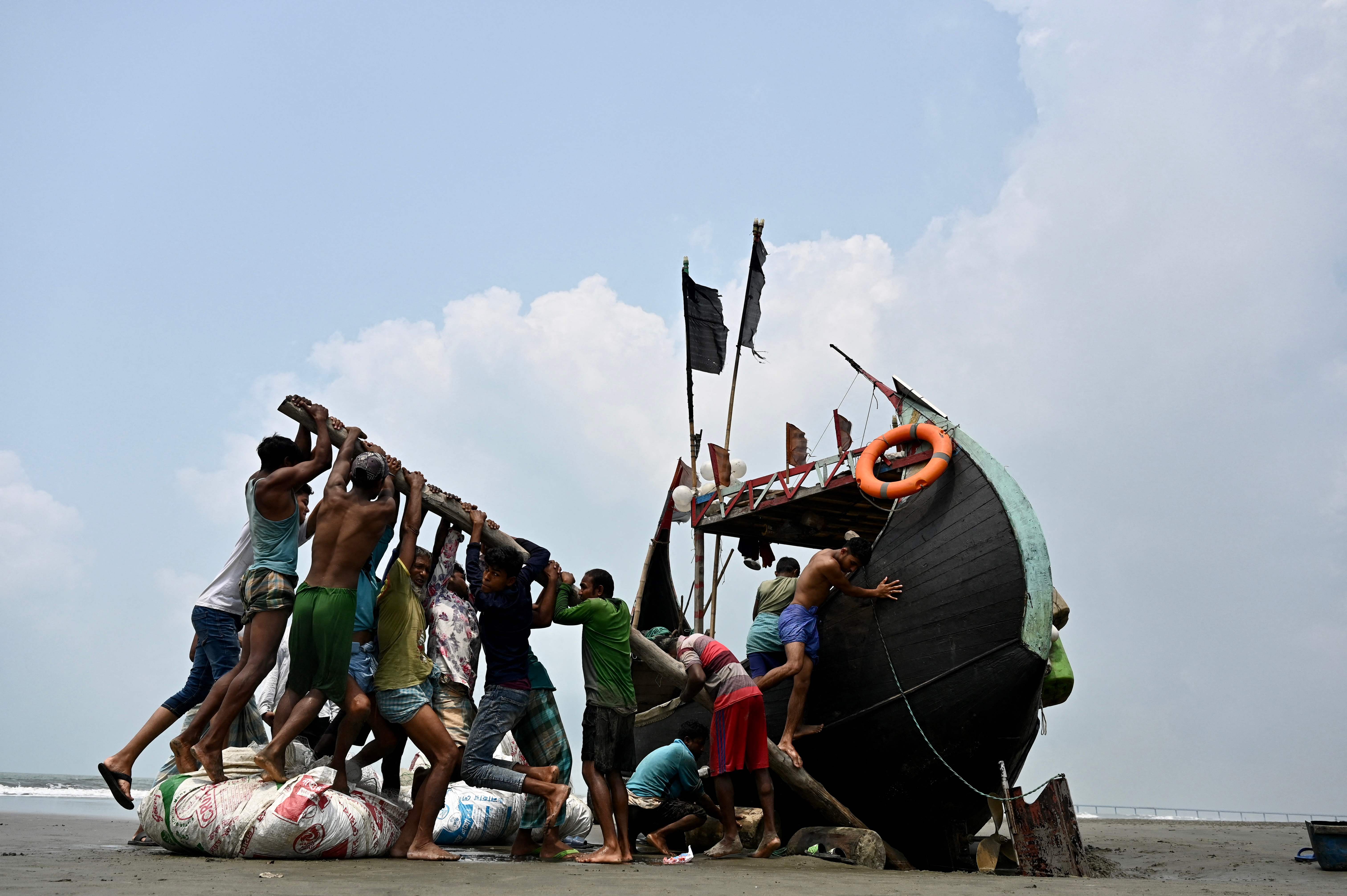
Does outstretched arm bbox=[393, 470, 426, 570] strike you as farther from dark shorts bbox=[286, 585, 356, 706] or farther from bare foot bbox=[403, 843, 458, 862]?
bare foot bbox=[403, 843, 458, 862]

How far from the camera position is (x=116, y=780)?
199 inches

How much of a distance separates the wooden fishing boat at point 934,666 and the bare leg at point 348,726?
8.94 ft

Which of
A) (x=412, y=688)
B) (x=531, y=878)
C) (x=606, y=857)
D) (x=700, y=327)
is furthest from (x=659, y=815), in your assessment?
Result: (x=700, y=327)

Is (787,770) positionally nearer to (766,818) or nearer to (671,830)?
(766,818)

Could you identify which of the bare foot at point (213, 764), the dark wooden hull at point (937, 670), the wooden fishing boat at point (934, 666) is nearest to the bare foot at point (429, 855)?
the bare foot at point (213, 764)

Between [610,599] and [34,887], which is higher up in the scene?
[610,599]

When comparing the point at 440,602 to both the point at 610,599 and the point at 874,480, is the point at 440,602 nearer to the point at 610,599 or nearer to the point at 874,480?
the point at 610,599

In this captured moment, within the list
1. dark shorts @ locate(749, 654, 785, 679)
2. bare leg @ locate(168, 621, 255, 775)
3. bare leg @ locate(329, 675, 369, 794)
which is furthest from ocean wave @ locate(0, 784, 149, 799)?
bare leg @ locate(329, 675, 369, 794)

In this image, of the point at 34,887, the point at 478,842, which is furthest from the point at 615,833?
the point at 34,887

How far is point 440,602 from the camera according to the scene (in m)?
6.17

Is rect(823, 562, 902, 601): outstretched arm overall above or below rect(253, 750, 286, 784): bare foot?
above

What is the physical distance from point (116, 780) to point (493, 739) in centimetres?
196

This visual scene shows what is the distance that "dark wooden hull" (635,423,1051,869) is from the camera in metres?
6.32

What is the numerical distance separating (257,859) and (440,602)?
1938mm
